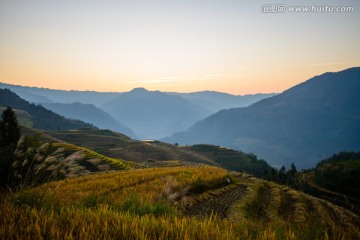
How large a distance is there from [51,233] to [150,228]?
1.71 meters

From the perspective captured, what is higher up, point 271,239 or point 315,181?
point 271,239

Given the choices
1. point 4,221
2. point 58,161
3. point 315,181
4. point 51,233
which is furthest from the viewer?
point 315,181

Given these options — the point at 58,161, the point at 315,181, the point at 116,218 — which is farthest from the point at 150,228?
the point at 315,181

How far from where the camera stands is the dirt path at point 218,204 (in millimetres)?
17906

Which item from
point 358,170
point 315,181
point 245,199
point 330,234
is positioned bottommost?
point 315,181

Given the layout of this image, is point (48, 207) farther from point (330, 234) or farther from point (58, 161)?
point (330, 234)

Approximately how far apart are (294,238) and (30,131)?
220093 millimetres

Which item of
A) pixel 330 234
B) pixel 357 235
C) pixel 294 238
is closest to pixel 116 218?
pixel 294 238

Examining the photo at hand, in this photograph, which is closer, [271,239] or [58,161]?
[271,239]

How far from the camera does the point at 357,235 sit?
6.14 m

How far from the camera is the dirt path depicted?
58.7 feet

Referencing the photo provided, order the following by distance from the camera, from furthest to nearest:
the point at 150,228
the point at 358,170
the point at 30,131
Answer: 1. the point at 30,131
2. the point at 358,170
3. the point at 150,228

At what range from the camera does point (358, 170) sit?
117 metres

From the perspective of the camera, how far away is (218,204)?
21.6 metres
